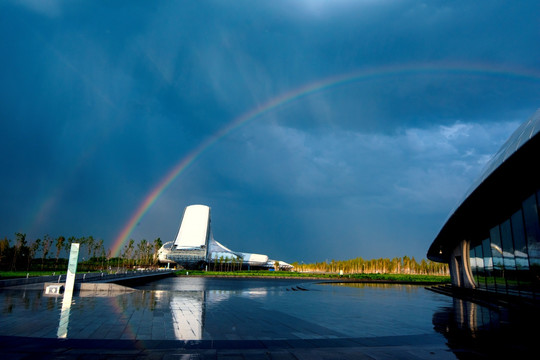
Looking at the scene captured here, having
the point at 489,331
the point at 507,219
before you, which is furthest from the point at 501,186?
the point at 489,331

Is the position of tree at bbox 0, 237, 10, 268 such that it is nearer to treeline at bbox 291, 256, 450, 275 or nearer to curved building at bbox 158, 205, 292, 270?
curved building at bbox 158, 205, 292, 270

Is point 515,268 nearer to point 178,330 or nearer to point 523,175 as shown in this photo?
point 523,175

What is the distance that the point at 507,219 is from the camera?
1420 centimetres

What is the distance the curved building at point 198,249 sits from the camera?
119688mm

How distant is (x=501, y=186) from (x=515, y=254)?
3456 mm

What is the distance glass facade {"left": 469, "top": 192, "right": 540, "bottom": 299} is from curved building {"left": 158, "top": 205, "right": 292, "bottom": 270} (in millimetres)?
102631

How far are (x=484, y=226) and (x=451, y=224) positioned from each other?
1.87 m

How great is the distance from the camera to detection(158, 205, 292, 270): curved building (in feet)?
393

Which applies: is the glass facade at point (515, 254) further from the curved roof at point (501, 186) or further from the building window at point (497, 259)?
the curved roof at point (501, 186)

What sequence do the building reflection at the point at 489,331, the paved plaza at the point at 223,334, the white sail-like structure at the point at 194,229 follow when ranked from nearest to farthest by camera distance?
the paved plaza at the point at 223,334 < the building reflection at the point at 489,331 < the white sail-like structure at the point at 194,229

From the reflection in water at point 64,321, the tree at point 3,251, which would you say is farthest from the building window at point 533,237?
the tree at point 3,251

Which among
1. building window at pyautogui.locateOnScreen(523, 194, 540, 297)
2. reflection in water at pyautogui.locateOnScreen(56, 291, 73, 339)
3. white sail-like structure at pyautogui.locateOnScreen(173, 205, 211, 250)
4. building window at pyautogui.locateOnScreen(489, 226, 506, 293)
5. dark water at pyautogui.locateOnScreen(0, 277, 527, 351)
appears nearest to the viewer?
reflection in water at pyautogui.locateOnScreen(56, 291, 73, 339)

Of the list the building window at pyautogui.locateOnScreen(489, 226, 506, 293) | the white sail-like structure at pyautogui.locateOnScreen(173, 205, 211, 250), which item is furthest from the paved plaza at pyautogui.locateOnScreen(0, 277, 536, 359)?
the white sail-like structure at pyautogui.locateOnScreen(173, 205, 211, 250)

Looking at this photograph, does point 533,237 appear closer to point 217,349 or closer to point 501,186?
point 501,186
